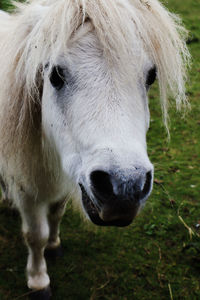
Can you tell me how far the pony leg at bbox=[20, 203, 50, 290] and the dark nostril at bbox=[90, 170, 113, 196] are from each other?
116cm

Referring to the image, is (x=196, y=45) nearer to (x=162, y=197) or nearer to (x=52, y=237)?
(x=162, y=197)

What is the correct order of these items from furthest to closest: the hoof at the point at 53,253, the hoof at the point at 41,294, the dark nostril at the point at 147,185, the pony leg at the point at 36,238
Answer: the hoof at the point at 53,253, the hoof at the point at 41,294, the pony leg at the point at 36,238, the dark nostril at the point at 147,185

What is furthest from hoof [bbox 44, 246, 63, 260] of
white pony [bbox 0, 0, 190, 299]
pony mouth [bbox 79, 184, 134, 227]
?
pony mouth [bbox 79, 184, 134, 227]

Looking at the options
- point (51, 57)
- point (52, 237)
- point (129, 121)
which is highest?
point (51, 57)

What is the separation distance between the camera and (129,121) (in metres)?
1.51

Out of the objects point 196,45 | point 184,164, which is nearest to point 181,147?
point 184,164

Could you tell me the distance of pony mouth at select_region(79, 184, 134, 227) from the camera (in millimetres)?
1516

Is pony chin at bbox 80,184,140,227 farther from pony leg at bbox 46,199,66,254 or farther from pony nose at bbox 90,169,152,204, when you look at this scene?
pony leg at bbox 46,199,66,254

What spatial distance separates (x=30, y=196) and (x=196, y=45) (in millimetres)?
6975

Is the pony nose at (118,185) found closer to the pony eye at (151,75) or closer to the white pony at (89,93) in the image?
the white pony at (89,93)

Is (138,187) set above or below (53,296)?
above

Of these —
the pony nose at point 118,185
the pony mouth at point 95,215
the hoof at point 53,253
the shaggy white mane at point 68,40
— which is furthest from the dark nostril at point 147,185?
the hoof at point 53,253

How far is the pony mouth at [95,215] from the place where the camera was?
1516mm

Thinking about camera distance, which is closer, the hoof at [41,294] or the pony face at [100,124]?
the pony face at [100,124]
